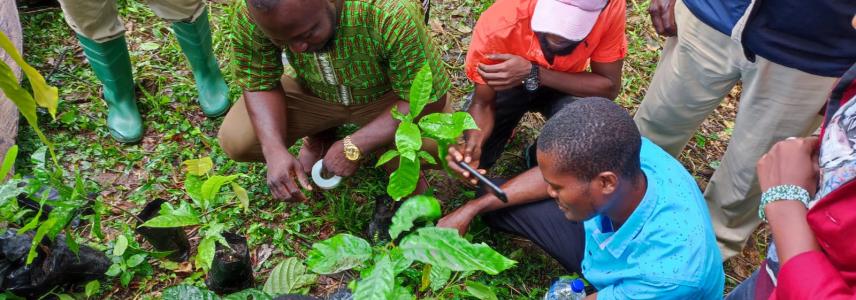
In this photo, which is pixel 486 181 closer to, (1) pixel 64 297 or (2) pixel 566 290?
(2) pixel 566 290

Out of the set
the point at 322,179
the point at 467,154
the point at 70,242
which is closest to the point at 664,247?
the point at 467,154

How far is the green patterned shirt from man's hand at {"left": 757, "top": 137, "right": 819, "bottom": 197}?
3.93 ft

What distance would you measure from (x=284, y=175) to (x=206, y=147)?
2.85 ft

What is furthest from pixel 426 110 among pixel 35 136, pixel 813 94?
pixel 35 136

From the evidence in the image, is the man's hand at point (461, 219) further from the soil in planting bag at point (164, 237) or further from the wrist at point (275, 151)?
the soil in planting bag at point (164, 237)

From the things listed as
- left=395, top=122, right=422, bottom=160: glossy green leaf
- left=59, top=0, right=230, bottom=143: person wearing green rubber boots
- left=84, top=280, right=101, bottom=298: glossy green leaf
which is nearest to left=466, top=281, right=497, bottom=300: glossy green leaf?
left=395, top=122, right=422, bottom=160: glossy green leaf

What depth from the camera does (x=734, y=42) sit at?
225 cm

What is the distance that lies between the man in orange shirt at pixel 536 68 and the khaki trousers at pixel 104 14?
4.33 ft

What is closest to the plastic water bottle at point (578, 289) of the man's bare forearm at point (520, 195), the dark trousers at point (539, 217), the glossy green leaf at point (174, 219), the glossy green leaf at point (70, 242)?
the dark trousers at point (539, 217)

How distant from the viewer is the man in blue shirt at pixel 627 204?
5.52 ft

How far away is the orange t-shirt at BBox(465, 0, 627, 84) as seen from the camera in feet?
8.28

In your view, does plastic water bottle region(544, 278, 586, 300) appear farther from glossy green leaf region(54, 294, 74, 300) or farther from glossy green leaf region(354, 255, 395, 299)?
glossy green leaf region(54, 294, 74, 300)

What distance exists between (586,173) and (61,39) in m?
3.24

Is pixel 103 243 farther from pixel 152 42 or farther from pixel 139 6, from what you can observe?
pixel 139 6
